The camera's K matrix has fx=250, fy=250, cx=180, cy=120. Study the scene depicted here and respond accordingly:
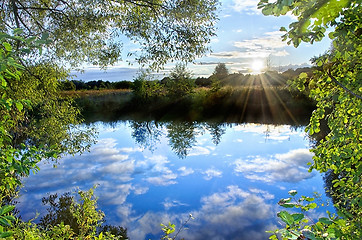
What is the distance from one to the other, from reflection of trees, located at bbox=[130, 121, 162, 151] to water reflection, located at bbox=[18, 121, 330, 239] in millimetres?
154

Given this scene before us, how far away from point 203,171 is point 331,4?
1281 centimetres

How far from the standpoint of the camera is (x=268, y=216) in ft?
29.7

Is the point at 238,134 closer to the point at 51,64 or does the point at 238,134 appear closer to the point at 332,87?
the point at 51,64

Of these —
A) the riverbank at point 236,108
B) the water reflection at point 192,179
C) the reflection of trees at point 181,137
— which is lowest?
the water reflection at point 192,179

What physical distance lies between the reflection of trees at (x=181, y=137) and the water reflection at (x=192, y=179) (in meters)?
0.08

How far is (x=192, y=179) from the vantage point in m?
12.8

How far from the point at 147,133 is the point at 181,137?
3.91m

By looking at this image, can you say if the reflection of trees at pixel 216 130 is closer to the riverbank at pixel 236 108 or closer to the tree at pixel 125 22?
the riverbank at pixel 236 108

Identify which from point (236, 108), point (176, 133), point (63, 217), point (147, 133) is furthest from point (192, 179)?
point (236, 108)

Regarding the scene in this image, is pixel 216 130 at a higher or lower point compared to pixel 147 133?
higher

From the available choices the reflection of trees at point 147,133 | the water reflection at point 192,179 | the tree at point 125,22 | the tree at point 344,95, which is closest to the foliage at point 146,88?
the reflection of trees at point 147,133

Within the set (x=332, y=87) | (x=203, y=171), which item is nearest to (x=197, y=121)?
(x=203, y=171)

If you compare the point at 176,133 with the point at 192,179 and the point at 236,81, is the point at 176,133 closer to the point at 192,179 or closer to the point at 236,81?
the point at 192,179

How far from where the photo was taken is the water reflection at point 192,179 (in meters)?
9.18
